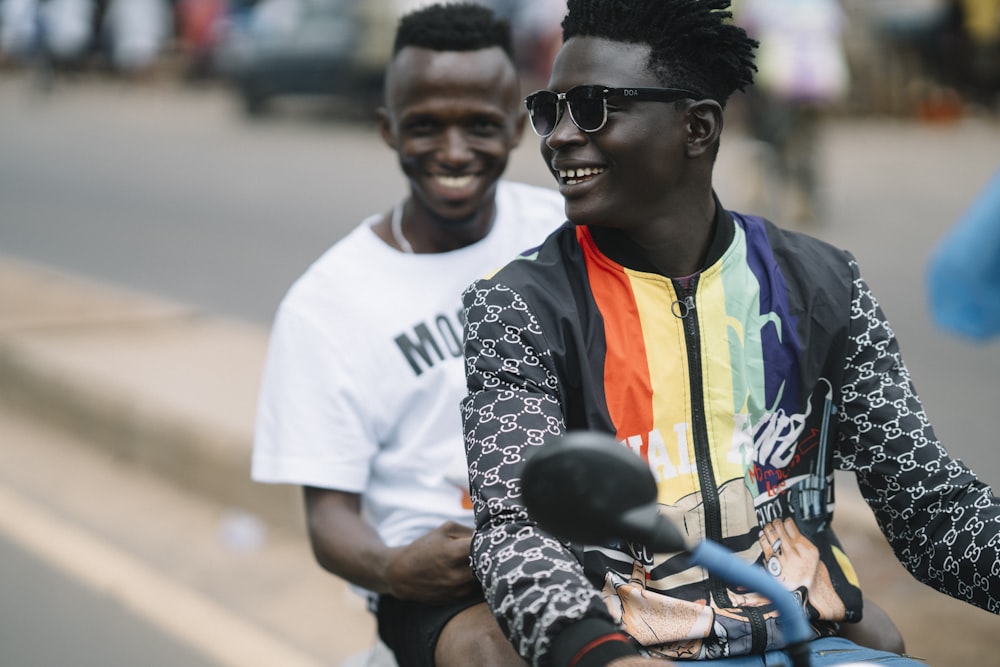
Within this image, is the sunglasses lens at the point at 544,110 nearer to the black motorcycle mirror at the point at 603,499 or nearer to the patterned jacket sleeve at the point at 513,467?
the patterned jacket sleeve at the point at 513,467

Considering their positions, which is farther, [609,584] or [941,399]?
[941,399]

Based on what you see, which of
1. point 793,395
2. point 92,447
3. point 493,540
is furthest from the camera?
point 92,447

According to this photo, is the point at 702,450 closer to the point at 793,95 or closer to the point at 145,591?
the point at 145,591

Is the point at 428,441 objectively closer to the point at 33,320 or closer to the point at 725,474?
the point at 725,474

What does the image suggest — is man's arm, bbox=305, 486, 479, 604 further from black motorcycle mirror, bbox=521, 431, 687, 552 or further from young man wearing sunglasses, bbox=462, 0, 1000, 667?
black motorcycle mirror, bbox=521, 431, 687, 552

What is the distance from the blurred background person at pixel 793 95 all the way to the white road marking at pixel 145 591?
6.30 m

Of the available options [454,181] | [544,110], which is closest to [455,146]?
[454,181]

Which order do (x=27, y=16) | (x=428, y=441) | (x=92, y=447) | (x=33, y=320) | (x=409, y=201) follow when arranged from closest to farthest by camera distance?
(x=428, y=441)
(x=409, y=201)
(x=92, y=447)
(x=33, y=320)
(x=27, y=16)

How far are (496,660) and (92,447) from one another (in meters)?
4.30

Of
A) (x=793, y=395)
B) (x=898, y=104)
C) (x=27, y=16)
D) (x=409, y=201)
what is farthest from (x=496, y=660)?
(x=27, y=16)

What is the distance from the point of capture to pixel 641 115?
2180mm

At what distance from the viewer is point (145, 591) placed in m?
4.58

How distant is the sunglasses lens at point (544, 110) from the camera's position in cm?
225

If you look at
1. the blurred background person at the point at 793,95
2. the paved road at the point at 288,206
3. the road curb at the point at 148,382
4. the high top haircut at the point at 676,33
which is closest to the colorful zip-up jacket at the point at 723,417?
the high top haircut at the point at 676,33
